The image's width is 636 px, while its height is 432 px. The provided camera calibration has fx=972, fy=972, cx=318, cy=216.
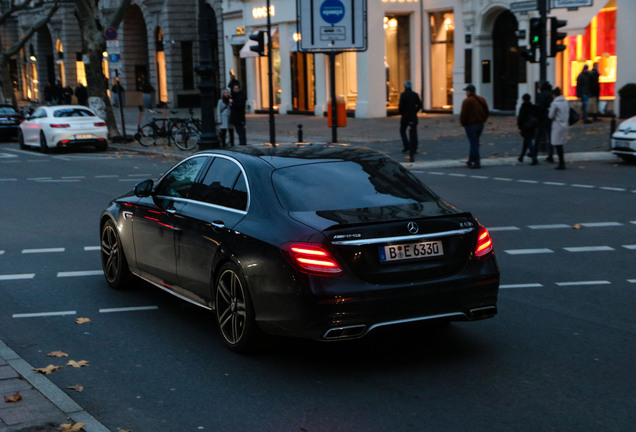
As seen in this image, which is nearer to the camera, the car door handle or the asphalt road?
the asphalt road

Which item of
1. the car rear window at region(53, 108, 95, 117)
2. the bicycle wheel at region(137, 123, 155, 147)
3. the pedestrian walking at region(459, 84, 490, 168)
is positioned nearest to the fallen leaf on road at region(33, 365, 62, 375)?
the pedestrian walking at region(459, 84, 490, 168)

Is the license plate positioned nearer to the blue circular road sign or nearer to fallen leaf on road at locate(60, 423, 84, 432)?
fallen leaf on road at locate(60, 423, 84, 432)

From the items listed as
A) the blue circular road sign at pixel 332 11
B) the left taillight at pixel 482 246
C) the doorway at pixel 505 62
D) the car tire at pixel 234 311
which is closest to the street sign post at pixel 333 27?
the blue circular road sign at pixel 332 11

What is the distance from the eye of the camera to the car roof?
721 centimetres

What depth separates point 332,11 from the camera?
24.8m

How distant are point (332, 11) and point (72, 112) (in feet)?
30.0

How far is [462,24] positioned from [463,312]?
33.6 metres

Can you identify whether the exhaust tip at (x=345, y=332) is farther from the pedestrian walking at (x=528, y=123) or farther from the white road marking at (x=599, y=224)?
the pedestrian walking at (x=528, y=123)

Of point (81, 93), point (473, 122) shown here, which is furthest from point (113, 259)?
point (81, 93)

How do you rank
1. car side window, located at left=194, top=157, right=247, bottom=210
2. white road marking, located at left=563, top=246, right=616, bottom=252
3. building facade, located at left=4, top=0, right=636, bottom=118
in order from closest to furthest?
1. car side window, located at left=194, top=157, right=247, bottom=210
2. white road marking, located at left=563, top=246, right=616, bottom=252
3. building facade, located at left=4, top=0, right=636, bottom=118

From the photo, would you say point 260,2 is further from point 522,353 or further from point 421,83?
point 522,353

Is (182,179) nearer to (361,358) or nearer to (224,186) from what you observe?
(224,186)

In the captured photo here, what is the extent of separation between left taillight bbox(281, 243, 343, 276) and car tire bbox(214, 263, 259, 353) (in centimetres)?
54

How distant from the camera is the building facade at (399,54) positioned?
110 feet
